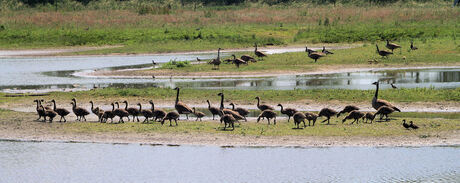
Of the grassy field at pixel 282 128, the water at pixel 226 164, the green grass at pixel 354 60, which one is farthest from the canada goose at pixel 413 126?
the green grass at pixel 354 60

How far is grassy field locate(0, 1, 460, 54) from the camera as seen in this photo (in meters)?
56.7

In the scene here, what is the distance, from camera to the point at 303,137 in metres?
19.6

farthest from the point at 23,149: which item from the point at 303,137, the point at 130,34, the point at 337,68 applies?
the point at 130,34

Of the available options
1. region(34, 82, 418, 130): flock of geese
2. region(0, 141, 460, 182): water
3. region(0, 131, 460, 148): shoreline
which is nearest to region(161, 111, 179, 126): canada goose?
region(34, 82, 418, 130): flock of geese

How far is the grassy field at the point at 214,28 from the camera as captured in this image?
56688 millimetres

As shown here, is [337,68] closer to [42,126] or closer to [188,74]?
[188,74]

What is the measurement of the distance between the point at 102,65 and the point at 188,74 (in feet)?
31.2

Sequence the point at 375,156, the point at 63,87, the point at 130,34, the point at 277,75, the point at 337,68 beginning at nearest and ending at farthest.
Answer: the point at 375,156
the point at 63,87
the point at 277,75
the point at 337,68
the point at 130,34

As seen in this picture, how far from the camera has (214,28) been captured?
207ft

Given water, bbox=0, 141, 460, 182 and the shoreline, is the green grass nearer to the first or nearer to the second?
the shoreline

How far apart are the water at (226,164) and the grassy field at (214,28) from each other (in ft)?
116

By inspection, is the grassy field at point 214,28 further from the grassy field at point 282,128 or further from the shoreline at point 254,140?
the shoreline at point 254,140

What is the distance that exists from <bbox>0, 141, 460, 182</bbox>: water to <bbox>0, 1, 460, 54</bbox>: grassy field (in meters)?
35.4

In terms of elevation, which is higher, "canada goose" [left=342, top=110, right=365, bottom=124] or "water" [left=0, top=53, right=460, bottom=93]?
"canada goose" [left=342, top=110, right=365, bottom=124]
